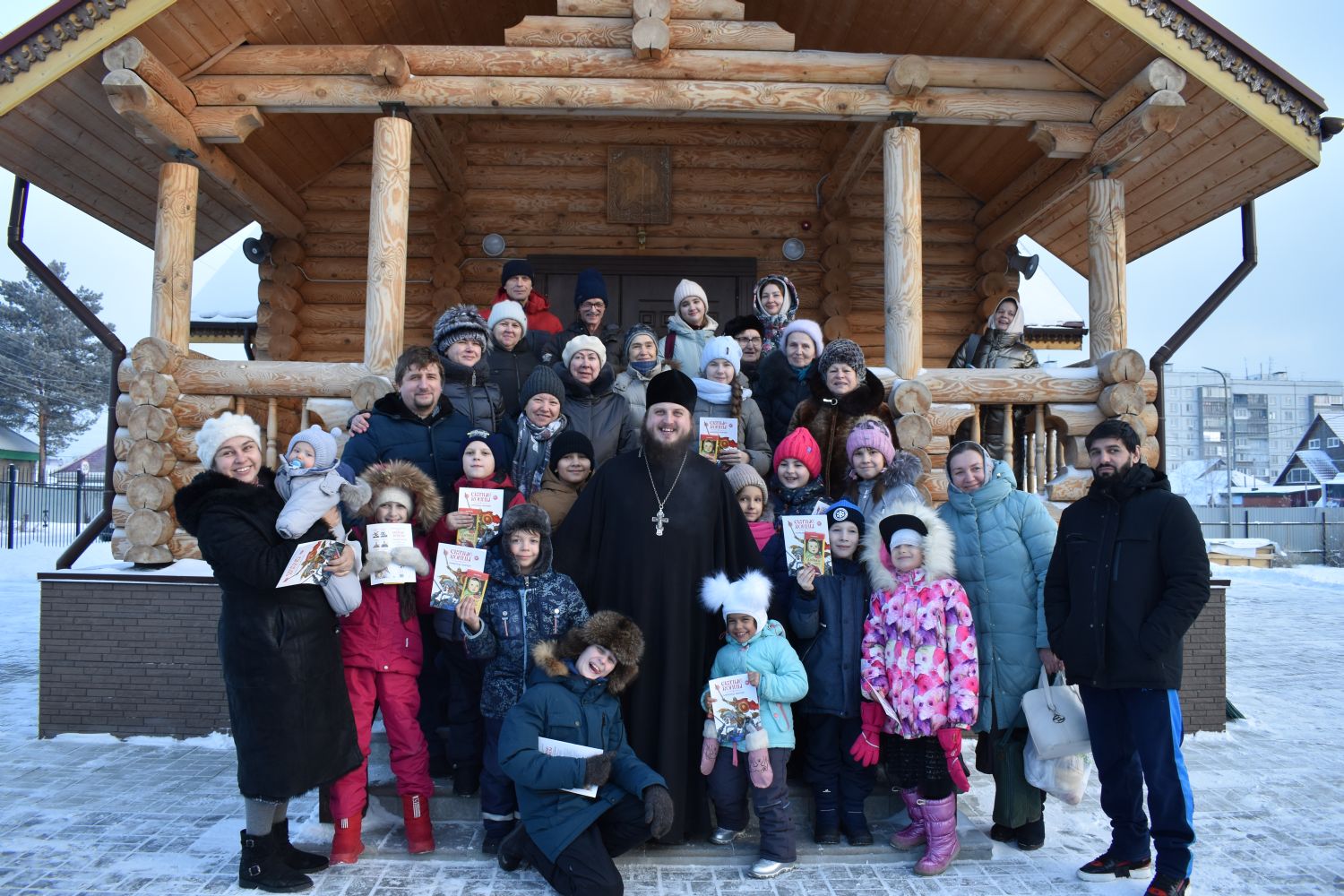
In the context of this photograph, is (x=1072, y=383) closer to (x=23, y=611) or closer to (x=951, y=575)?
(x=951, y=575)

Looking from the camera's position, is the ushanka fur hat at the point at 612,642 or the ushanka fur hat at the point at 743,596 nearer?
the ushanka fur hat at the point at 612,642

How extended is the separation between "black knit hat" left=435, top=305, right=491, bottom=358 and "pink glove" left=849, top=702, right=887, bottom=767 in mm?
3033

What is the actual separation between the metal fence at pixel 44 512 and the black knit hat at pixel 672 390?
77.7 ft

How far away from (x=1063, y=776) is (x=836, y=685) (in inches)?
45.9

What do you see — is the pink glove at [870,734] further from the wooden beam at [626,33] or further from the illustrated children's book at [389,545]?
the wooden beam at [626,33]

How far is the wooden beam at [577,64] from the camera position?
7152mm

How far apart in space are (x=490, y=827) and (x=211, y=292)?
408 inches

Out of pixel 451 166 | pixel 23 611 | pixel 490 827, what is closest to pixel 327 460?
pixel 490 827

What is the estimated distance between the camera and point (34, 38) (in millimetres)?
6258

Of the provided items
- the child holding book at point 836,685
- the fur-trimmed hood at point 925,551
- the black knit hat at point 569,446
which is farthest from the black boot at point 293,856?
the fur-trimmed hood at point 925,551

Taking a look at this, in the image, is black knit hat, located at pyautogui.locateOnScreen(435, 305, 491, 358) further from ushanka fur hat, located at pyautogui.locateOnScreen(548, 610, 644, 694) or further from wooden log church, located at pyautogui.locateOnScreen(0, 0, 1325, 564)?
ushanka fur hat, located at pyautogui.locateOnScreen(548, 610, 644, 694)

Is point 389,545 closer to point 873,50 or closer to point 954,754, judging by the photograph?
point 954,754

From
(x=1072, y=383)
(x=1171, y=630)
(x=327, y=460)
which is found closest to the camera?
(x=1171, y=630)

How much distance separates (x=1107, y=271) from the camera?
726 centimetres
